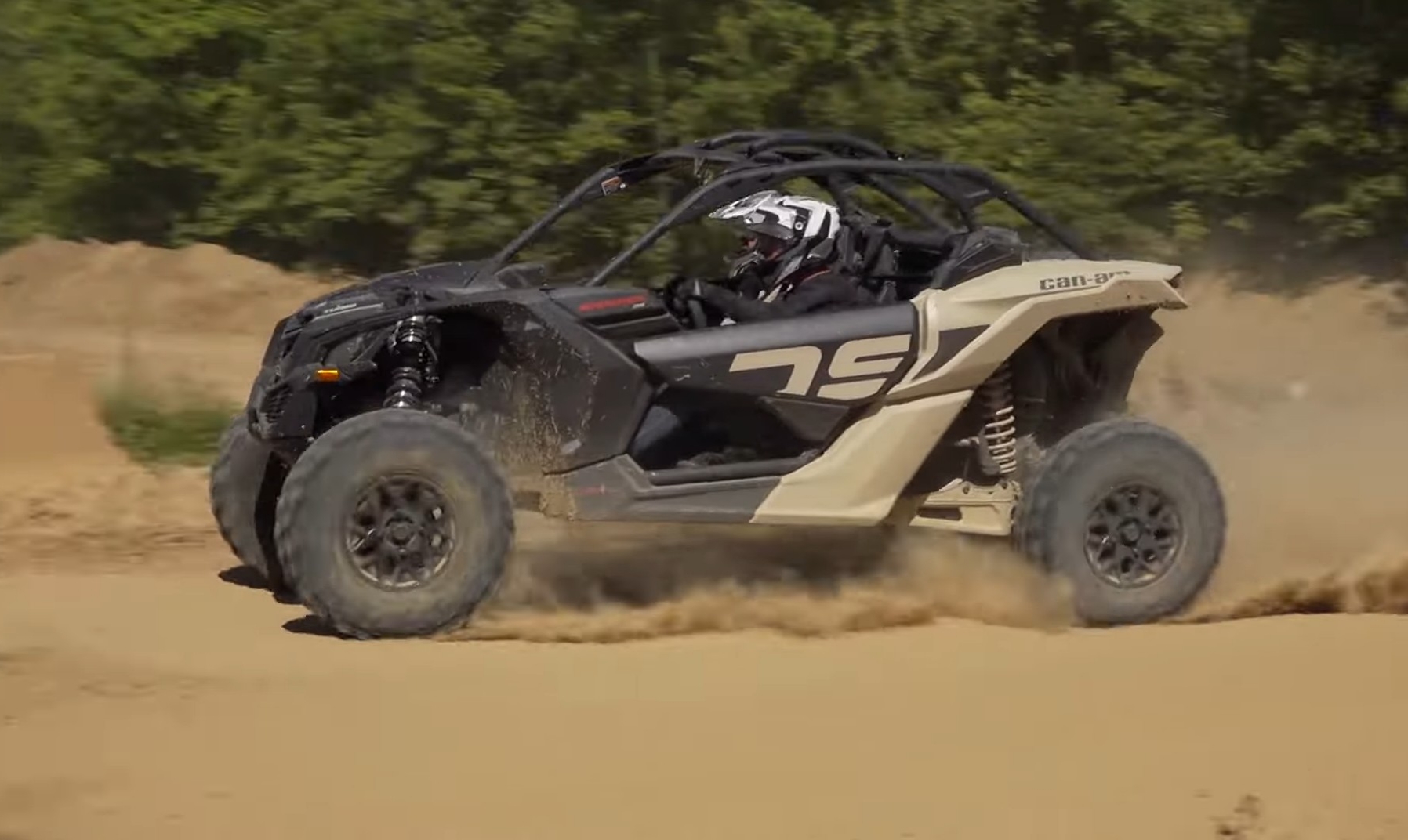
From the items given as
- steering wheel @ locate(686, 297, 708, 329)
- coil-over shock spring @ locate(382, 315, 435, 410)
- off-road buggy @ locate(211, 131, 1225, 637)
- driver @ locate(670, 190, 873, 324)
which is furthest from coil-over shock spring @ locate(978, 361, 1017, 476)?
coil-over shock spring @ locate(382, 315, 435, 410)

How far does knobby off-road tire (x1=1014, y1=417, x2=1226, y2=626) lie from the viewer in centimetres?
836

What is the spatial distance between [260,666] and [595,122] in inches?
335

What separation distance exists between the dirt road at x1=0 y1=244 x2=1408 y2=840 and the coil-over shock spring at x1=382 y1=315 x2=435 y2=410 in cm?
89

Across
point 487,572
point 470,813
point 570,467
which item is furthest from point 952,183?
point 470,813

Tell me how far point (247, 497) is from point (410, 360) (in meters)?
1.18

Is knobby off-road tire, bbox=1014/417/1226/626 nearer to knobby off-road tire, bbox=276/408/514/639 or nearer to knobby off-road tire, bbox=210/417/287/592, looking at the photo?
knobby off-road tire, bbox=276/408/514/639

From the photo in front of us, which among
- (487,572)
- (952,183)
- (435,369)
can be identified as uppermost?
(952,183)

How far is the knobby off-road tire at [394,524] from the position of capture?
297 inches

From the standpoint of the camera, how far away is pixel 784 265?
8492 millimetres

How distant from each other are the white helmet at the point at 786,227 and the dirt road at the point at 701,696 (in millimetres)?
1381

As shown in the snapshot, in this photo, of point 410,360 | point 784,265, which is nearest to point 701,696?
point 410,360

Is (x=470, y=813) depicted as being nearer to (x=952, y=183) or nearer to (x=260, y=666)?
(x=260, y=666)

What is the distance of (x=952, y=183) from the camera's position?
8758 millimetres

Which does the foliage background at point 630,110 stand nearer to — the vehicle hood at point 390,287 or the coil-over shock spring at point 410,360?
the vehicle hood at point 390,287
